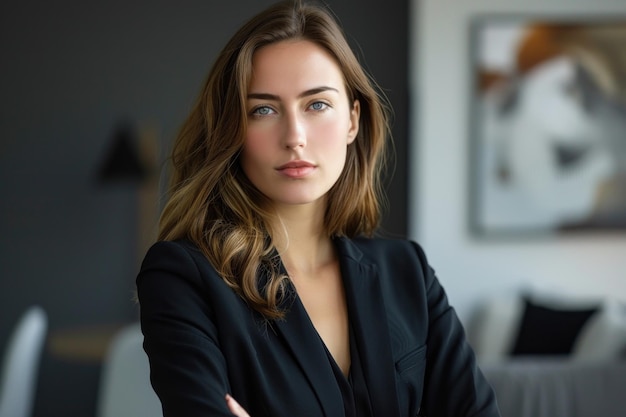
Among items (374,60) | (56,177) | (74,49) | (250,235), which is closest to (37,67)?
(74,49)

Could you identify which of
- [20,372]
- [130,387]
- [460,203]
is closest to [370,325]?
[130,387]

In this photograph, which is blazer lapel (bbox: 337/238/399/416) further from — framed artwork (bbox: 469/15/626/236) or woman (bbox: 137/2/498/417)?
framed artwork (bbox: 469/15/626/236)

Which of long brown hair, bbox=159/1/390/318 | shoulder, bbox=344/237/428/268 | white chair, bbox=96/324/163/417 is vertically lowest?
white chair, bbox=96/324/163/417

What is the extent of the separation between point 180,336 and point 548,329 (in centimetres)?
347

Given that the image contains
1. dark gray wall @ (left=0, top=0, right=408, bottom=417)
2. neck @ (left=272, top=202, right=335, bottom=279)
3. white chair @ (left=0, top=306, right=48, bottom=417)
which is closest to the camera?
neck @ (left=272, top=202, right=335, bottom=279)

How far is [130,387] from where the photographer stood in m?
2.50

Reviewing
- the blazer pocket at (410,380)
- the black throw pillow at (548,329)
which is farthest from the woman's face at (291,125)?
the black throw pillow at (548,329)

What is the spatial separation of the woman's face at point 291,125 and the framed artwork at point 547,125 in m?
3.86

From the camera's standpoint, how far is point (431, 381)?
171 centimetres

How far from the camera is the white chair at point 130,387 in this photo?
245 cm

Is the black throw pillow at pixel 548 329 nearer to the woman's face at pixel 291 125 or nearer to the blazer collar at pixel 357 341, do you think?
the blazer collar at pixel 357 341

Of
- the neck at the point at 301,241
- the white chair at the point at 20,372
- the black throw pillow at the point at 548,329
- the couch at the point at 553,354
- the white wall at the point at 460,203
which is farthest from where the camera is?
the white wall at the point at 460,203

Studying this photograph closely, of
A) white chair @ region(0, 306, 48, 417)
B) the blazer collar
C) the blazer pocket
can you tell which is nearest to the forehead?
the blazer collar

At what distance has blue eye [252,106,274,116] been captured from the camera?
1.59m
